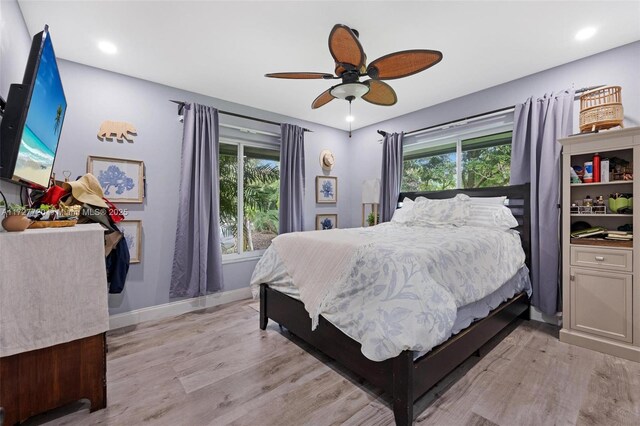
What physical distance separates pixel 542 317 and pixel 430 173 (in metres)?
2.15

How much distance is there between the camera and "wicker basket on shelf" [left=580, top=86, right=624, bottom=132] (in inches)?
88.0

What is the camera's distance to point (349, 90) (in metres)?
2.04

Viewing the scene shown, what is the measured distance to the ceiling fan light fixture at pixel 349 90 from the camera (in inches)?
78.7

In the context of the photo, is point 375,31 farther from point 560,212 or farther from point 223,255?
point 223,255

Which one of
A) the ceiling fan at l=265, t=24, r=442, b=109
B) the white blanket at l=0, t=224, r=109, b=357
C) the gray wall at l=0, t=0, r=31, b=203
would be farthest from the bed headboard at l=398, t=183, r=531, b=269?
the gray wall at l=0, t=0, r=31, b=203

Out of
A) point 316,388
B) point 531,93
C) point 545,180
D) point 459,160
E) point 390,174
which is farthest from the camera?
point 390,174

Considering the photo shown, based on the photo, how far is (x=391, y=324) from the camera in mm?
1479

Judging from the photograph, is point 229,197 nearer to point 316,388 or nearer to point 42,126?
point 42,126

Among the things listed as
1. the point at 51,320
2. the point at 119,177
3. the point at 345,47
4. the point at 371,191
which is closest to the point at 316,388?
the point at 51,320

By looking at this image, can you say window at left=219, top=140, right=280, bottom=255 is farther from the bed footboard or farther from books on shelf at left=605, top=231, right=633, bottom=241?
books on shelf at left=605, top=231, right=633, bottom=241

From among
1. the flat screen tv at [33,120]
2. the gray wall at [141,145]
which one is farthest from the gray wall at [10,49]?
the gray wall at [141,145]

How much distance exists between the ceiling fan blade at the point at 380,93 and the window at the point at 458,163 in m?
1.76

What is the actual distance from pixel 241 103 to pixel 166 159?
1218mm

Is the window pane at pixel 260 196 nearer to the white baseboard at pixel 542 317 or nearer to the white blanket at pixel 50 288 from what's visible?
the white blanket at pixel 50 288
